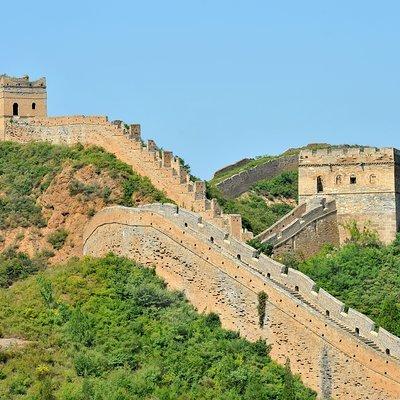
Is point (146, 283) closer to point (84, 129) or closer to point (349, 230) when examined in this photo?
point (349, 230)

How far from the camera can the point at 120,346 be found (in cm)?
4725

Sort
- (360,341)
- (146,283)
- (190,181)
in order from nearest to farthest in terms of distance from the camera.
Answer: (360,341)
(146,283)
(190,181)

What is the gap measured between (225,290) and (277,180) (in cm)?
2234

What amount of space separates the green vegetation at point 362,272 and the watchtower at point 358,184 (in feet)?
1.51

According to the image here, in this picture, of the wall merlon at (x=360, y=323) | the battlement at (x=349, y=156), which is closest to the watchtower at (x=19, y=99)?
the battlement at (x=349, y=156)

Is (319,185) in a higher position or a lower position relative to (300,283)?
higher

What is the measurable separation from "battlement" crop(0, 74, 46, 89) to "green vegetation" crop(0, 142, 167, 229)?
2.15 m

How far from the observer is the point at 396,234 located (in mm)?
58500

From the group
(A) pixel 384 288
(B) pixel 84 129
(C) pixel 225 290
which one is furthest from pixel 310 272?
(B) pixel 84 129

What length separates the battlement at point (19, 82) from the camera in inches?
2670

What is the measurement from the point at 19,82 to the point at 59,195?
7871 millimetres

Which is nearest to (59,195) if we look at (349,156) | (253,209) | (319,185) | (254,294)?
(253,209)

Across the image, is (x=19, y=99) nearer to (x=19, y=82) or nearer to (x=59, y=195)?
(x=19, y=82)

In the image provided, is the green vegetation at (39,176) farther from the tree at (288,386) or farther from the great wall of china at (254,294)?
the tree at (288,386)
